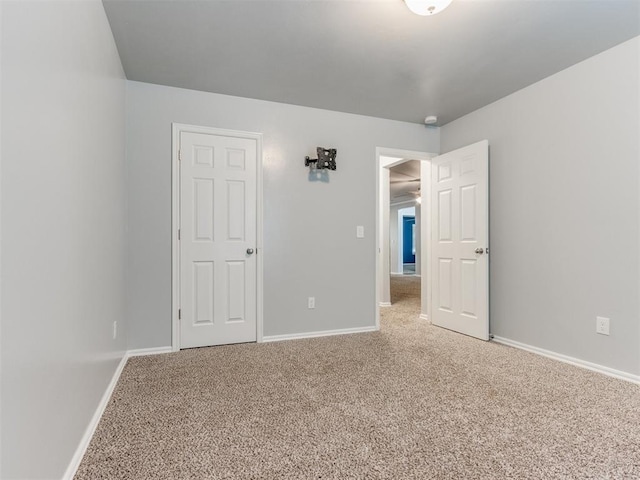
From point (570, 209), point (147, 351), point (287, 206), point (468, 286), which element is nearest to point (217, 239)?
point (287, 206)

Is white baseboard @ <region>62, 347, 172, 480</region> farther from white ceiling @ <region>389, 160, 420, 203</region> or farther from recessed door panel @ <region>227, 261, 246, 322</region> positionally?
white ceiling @ <region>389, 160, 420, 203</region>

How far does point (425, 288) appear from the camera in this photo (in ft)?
14.8

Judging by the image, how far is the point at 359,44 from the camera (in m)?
2.49

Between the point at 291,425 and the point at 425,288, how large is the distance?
3.06 meters

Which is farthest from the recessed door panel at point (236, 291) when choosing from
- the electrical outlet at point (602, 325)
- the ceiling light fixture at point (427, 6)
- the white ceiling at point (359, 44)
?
the electrical outlet at point (602, 325)

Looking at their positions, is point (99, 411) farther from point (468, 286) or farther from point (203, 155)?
point (468, 286)

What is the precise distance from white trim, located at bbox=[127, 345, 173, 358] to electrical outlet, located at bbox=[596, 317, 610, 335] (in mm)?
3428

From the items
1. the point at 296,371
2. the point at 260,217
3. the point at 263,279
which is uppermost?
the point at 260,217

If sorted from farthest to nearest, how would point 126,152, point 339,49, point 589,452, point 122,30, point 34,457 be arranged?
point 126,152 → point 339,49 → point 122,30 → point 589,452 → point 34,457

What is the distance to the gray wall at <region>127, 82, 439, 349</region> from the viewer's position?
10.1 ft

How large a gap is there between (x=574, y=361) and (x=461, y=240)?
1435 mm

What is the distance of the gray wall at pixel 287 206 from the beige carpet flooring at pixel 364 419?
61 centimetres

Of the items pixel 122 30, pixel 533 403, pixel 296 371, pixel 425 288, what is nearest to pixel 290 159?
pixel 122 30

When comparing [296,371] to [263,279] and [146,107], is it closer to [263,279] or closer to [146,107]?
[263,279]
